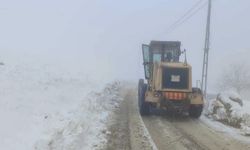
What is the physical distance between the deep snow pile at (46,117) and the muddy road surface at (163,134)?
0.55 m

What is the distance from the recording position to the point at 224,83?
2876 inches

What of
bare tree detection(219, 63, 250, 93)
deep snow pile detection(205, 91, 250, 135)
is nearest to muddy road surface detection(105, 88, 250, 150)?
deep snow pile detection(205, 91, 250, 135)

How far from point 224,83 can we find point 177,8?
293 feet

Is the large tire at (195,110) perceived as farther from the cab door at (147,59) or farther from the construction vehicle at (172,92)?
the cab door at (147,59)

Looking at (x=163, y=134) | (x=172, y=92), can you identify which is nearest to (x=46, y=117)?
(x=163, y=134)

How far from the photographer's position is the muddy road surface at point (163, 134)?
13.7 metres

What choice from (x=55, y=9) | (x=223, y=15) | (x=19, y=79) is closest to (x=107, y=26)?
(x=55, y=9)

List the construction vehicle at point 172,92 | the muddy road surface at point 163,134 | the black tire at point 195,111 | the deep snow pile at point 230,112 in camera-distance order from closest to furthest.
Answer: the muddy road surface at point 163,134 → the deep snow pile at point 230,112 → the construction vehicle at point 172,92 → the black tire at point 195,111

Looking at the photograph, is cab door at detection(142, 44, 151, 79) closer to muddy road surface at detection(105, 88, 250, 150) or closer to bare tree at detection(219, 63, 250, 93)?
muddy road surface at detection(105, 88, 250, 150)

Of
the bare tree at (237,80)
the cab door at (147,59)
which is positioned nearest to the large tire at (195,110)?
the cab door at (147,59)

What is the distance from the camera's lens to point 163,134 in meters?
16.0

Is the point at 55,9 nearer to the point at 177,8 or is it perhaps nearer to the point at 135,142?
the point at 177,8

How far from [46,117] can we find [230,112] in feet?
28.3

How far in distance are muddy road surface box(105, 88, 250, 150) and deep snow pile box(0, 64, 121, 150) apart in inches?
21.7
